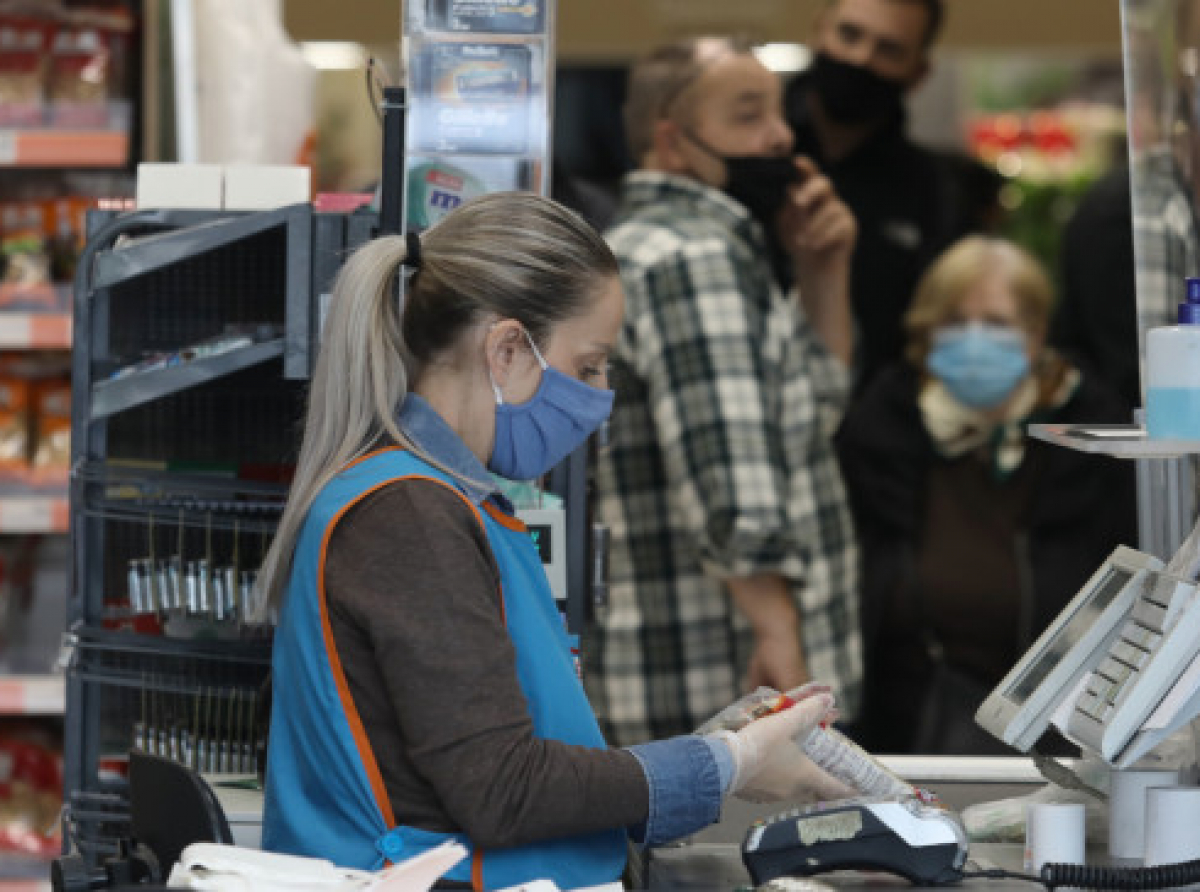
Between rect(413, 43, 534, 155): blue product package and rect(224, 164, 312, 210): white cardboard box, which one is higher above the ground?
rect(413, 43, 534, 155): blue product package

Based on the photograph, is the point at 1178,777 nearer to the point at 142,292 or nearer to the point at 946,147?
the point at 142,292

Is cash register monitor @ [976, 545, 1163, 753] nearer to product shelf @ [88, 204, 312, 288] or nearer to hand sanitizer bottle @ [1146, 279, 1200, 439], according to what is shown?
hand sanitizer bottle @ [1146, 279, 1200, 439]

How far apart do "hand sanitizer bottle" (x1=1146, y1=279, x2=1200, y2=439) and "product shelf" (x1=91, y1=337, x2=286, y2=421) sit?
1.09 metres

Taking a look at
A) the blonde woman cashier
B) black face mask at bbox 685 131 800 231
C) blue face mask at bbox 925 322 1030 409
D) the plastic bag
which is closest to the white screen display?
the plastic bag

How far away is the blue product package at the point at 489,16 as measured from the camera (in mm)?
2633

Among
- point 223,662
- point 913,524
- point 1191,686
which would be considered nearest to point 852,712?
point 913,524

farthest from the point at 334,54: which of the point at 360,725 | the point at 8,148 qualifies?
the point at 360,725

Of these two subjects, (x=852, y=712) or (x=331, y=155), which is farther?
(x=331, y=155)

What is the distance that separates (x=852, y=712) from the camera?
14.0ft

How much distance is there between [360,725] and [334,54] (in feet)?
10.1

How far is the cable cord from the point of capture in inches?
81.7

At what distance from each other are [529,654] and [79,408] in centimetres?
98

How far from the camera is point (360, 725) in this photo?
78.8 inches

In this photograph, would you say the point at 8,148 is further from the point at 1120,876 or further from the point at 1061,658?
the point at 1120,876
